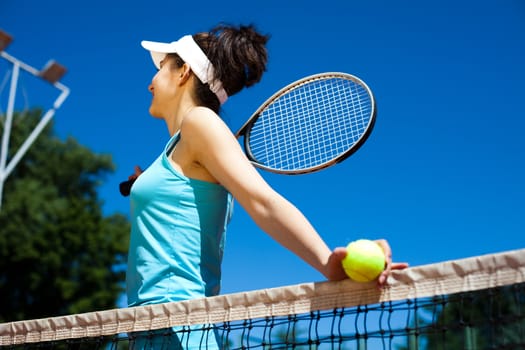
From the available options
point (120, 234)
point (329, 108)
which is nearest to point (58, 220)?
point (120, 234)

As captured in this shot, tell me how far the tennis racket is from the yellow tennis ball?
137 cm

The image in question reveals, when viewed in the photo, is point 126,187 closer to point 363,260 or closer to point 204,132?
point 204,132

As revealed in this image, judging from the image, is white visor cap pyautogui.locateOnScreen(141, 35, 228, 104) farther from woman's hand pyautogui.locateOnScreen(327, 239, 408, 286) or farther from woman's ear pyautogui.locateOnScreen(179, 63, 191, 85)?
woman's hand pyautogui.locateOnScreen(327, 239, 408, 286)

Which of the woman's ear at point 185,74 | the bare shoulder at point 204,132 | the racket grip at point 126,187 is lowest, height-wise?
the bare shoulder at point 204,132

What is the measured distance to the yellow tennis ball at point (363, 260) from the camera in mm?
1894

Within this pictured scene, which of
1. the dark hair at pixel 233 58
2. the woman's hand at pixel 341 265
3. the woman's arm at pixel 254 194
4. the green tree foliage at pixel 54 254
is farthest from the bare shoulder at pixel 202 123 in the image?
the green tree foliage at pixel 54 254

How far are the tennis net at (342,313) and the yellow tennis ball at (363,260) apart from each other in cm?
10

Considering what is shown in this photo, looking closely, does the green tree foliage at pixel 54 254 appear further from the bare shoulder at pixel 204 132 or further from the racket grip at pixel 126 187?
the bare shoulder at pixel 204 132

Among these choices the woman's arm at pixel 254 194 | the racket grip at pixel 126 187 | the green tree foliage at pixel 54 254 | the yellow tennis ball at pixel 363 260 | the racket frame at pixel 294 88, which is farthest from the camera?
the green tree foliage at pixel 54 254

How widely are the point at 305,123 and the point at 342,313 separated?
1.54 metres

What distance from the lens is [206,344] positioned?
2242mm

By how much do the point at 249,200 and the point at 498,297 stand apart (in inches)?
31.6

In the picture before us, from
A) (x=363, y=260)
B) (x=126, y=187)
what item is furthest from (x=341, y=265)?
(x=126, y=187)

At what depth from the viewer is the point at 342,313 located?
2215mm
